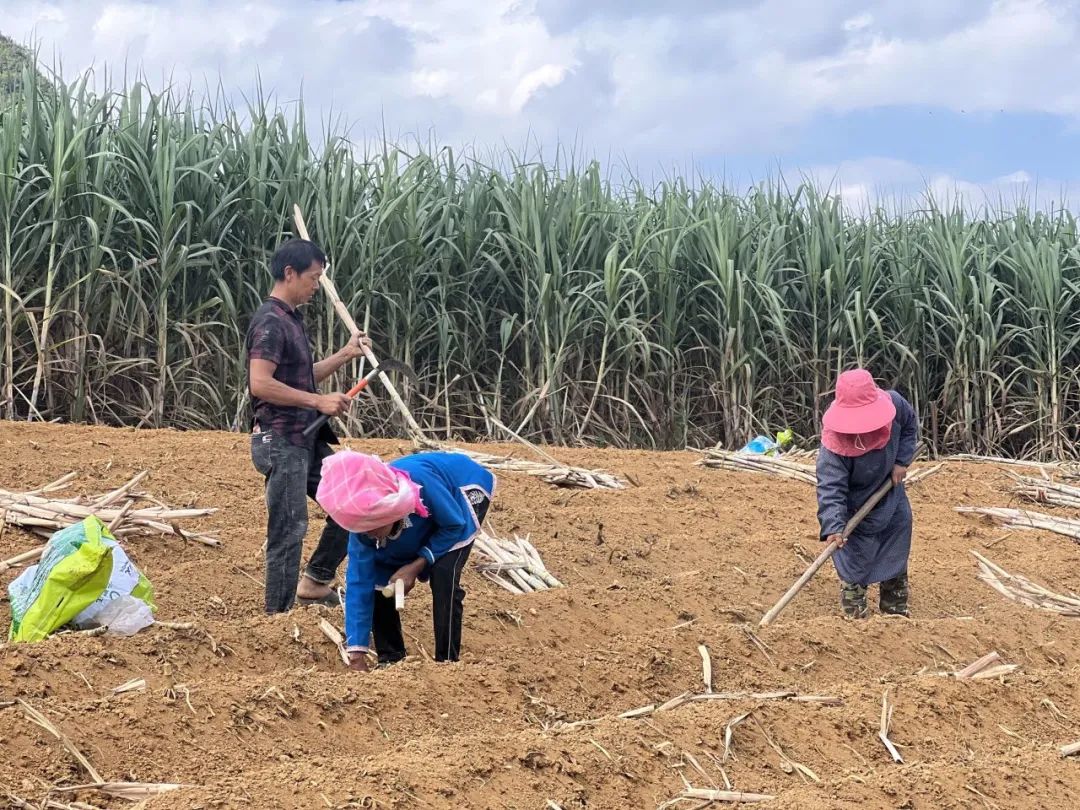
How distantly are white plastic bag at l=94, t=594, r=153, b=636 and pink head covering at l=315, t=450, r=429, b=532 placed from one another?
4.07 feet

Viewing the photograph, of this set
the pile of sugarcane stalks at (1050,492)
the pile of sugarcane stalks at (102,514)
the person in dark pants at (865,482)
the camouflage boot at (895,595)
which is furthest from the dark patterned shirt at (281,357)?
the pile of sugarcane stalks at (1050,492)

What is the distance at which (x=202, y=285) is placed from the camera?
9.76m

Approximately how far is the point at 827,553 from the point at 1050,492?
4.28 metres

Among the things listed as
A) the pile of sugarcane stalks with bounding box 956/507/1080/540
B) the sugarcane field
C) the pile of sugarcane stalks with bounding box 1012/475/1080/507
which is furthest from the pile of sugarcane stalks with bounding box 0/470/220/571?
the pile of sugarcane stalks with bounding box 1012/475/1080/507

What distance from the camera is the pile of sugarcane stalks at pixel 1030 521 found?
27.2 feet

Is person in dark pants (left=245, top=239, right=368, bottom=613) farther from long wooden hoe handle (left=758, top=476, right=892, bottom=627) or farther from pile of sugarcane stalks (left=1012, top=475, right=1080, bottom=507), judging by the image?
pile of sugarcane stalks (left=1012, top=475, right=1080, bottom=507)

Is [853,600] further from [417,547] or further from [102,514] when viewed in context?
[102,514]

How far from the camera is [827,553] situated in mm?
5645

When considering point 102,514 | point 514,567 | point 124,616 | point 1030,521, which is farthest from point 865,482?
point 102,514

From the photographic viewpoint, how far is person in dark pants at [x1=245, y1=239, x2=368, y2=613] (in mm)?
5059

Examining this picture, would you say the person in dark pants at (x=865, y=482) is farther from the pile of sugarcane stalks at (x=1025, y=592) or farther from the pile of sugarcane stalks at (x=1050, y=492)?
the pile of sugarcane stalks at (x=1050, y=492)

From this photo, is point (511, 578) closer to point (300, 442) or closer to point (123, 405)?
point (300, 442)

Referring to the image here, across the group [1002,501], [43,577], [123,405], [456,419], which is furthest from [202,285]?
[1002,501]

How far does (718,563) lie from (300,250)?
3.00 metres
